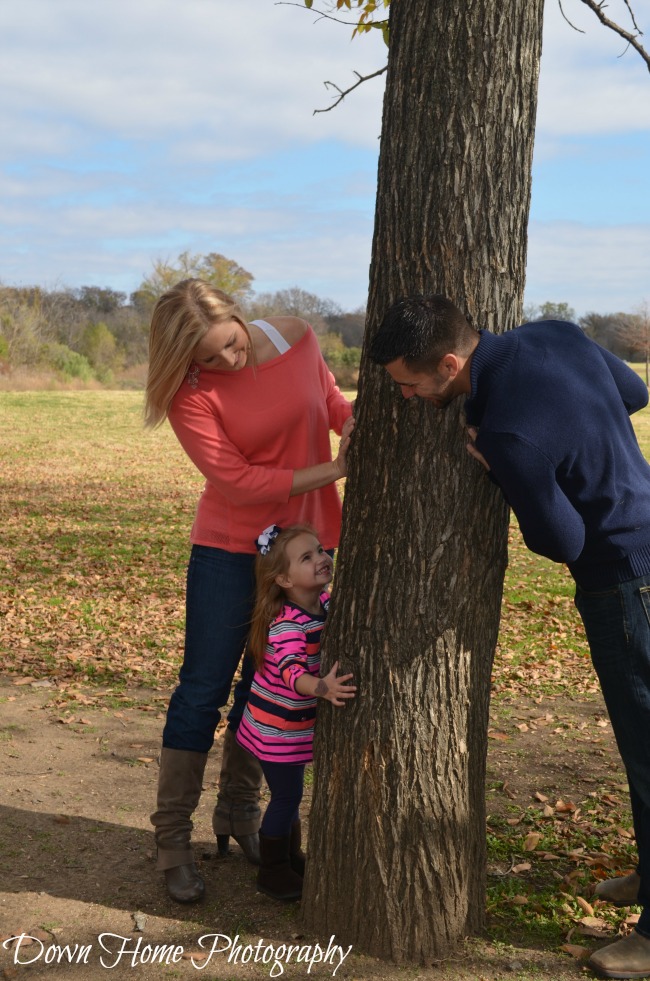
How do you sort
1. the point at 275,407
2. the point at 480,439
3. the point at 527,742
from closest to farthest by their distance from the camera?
1. the point at 480,439
2. the point at 275,407
3. the point at 527,742

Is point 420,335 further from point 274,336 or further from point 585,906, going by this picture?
point 585,906

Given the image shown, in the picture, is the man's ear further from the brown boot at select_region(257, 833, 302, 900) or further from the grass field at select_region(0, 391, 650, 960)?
the grass field at select_region(0, 391, 650, 960)

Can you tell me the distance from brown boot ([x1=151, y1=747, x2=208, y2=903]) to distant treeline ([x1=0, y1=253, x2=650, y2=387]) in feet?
121

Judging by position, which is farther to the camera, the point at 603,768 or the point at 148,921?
the point at 603,768

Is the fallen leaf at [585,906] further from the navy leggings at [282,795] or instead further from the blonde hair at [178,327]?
the blonde hair at [178,327]

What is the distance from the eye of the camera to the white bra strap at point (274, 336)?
356cm

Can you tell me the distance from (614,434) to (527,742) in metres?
3.11

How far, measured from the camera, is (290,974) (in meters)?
3.06

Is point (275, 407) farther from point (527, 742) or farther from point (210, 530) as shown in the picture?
point (527, 742)

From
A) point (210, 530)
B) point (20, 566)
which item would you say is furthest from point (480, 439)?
point (20, 566)

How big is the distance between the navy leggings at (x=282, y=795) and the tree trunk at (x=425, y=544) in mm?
174

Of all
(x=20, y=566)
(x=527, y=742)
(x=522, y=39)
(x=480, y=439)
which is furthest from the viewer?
(x=20, y=566)

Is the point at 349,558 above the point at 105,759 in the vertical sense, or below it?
above

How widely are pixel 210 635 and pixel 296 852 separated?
0.94 meters
